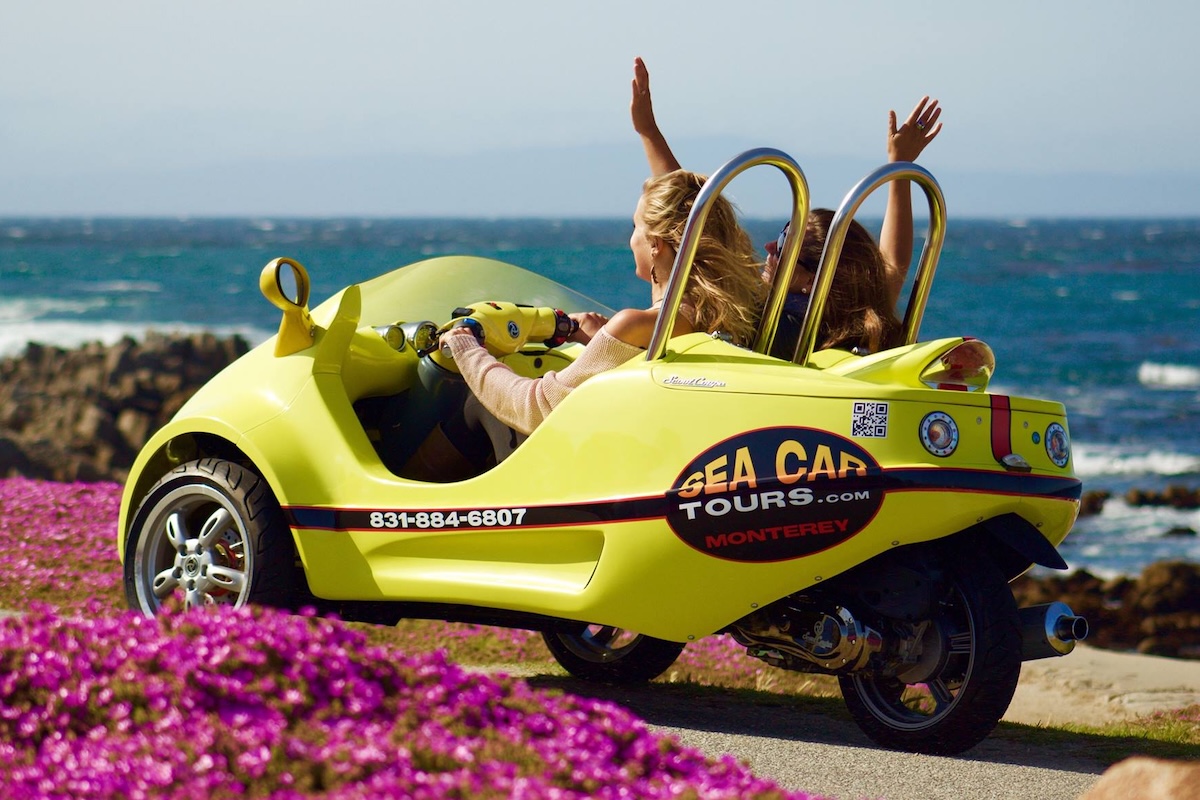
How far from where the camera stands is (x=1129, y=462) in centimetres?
2247

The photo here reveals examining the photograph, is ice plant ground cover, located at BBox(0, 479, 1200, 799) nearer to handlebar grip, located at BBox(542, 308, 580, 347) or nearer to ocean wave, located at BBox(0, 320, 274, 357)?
handlebar grip, located at BBox(542, 308, 580, 347)

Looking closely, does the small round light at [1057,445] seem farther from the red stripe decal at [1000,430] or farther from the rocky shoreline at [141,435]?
the rocky shoreline at [141,435]

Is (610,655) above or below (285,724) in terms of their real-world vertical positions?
below

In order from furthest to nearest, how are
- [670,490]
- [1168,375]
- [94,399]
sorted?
[1168,375] → [94,399] → [670,490]

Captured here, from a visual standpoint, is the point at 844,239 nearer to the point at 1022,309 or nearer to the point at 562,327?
the point at 562,327

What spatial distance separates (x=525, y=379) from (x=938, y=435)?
1393mm

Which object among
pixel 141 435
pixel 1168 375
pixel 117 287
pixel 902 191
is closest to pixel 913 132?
pixel 902 191

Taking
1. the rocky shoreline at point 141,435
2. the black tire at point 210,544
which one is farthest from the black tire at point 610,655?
the rocky shoreline at point 141,435

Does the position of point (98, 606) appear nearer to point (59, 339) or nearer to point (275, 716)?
point (275, 716)

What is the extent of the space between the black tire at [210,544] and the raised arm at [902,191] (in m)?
2.37

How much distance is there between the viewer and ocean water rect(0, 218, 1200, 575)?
21953 millimetres

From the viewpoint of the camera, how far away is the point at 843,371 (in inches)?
173

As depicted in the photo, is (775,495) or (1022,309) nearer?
(775,495)

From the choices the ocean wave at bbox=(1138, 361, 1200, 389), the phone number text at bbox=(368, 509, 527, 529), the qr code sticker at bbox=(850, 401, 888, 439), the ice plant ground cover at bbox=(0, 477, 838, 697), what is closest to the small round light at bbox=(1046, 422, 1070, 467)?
Result: the qr code sticker at bbox=(850, 401, 888, 439)
